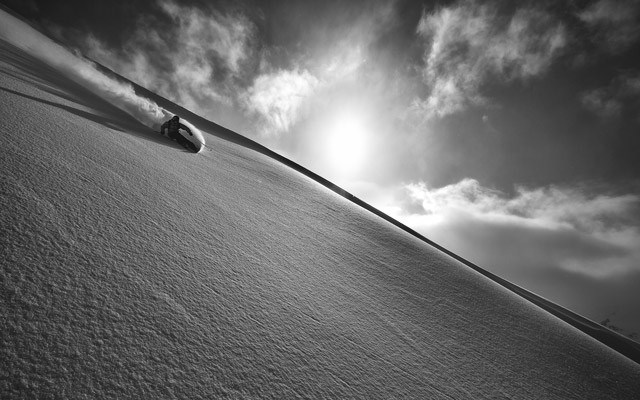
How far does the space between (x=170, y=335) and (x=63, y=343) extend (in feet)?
0.81

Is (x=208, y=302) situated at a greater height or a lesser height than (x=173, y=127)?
lesser

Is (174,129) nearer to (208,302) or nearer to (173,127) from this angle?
(173,127)

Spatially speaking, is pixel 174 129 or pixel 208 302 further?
pixel 174 129

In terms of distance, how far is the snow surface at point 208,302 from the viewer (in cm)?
70

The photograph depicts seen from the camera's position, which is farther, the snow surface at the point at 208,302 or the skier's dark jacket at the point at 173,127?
the skier's dark jacket at the point at 173,127

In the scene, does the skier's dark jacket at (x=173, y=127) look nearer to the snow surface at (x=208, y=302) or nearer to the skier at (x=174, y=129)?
the skier at (x=174, y=129)

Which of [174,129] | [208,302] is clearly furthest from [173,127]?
[208,302]

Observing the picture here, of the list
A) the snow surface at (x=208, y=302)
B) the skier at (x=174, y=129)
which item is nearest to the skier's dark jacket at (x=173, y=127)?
the skier at (x=174, y=129)

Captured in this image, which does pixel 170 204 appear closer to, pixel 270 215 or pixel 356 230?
pixel 270 215

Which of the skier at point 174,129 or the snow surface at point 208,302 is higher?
the skier at point 174,129

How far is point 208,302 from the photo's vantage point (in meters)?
1.02

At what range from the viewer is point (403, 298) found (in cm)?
179

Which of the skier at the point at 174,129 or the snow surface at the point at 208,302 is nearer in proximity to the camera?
the snow surface at the point at 208,302

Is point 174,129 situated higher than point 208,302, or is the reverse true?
point 174,129
